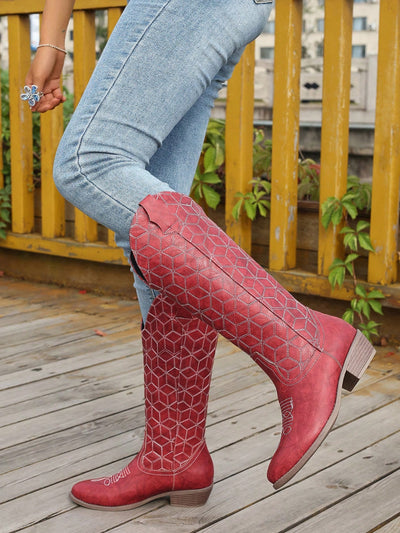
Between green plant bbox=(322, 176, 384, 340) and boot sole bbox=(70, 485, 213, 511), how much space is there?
109 cm

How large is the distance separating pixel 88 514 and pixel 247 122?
1.63 m

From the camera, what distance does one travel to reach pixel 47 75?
1.34m

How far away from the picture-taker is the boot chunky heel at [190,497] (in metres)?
1.41

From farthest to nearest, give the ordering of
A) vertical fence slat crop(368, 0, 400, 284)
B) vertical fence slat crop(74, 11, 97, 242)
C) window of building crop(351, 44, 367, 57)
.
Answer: window of building crop(351, 44, 367, 57)
vertical fence slat crop(74, 11, 97, 242)
vertical fence slat crop(368, 0, 400, 284)

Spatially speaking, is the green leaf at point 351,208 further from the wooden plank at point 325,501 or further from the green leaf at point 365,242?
the wooden plank at point 325,501

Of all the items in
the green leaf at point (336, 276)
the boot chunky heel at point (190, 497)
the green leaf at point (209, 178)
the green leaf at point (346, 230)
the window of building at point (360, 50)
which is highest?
the window of building at point (360, 50)

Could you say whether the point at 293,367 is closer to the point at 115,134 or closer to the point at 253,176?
the point at 115,134

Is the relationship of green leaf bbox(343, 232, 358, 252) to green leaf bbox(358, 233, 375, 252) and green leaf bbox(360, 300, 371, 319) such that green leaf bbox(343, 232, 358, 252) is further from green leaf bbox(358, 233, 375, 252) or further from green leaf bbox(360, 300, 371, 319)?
green leaf bbox(360, 300, 371, 319)

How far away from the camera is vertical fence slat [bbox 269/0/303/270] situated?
249cm

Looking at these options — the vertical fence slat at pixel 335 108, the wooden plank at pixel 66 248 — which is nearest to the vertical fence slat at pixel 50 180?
the wooden plank at pixel 66 248

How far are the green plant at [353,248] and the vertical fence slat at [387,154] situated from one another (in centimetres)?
4

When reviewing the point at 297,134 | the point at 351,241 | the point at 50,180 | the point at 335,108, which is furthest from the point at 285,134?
the point at 50,180

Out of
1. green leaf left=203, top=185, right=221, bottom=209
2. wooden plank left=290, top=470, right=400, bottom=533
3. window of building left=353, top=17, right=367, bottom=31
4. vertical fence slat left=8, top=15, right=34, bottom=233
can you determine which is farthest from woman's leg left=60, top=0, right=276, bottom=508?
window of building left=353, top=17, right=367, bottom=31

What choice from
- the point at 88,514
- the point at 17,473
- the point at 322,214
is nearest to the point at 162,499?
the point at 88,514
